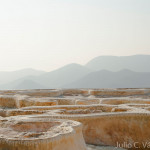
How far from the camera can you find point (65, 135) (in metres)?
6.04

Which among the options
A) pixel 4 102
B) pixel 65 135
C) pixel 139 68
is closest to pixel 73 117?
pixel 65 135

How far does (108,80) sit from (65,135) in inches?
2747

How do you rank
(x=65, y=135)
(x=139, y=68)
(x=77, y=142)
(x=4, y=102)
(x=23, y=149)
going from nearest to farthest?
(x=23, y=149) → (x=65, y=135) → (x=77, y=142) → (x=4, y=102) → (x=139, y=68)

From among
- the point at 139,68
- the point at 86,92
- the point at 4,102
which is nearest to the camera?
the point at 4,102

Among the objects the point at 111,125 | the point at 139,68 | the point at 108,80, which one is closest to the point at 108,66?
the point at 139,68

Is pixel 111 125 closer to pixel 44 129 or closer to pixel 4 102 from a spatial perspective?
pixel 44 129

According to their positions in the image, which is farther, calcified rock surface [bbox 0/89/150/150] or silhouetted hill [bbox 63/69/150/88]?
silhouetted hill [bbox 63/69/150/88]

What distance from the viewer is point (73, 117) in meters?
9.09

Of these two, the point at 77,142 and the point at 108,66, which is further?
the point at 108,66

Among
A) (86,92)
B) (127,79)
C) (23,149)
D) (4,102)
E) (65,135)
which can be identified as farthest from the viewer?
(127,79)

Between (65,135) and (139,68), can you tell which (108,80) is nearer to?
(139,68)

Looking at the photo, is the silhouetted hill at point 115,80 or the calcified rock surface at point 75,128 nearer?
the calcified rock surface at point 75,128

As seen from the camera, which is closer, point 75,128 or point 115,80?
point 75,128

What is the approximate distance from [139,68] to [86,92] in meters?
69.9
